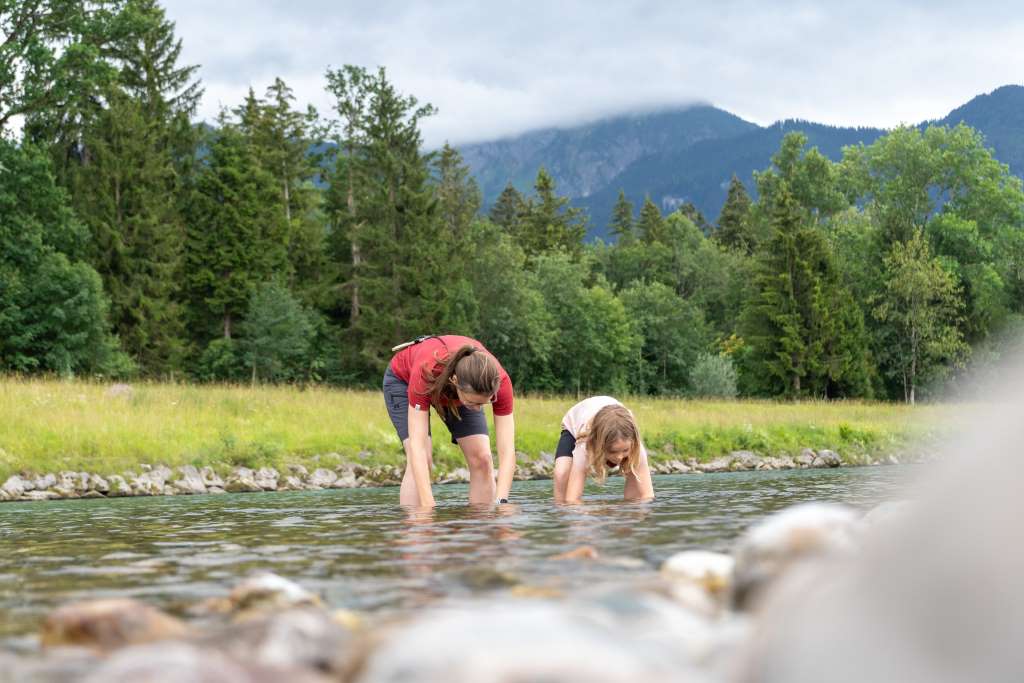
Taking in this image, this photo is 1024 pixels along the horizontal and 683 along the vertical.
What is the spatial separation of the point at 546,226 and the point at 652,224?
42.9 ft

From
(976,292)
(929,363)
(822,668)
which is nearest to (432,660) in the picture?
(822,668)

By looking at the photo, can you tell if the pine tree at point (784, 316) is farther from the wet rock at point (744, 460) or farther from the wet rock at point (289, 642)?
the wet rock at point (289, 642)

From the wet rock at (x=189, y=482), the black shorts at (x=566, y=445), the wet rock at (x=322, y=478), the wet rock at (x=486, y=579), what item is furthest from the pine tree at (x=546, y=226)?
the wet rock at (x=486, y=579)

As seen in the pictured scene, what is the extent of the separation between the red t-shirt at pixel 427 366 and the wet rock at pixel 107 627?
4.57 m

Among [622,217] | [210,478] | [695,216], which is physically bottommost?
[210,478]

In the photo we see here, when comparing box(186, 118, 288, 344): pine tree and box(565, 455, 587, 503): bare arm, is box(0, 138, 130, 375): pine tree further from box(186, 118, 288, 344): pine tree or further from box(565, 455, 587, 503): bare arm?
box(565, 455, 587, 503): bare arm

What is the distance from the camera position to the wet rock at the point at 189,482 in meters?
15.4

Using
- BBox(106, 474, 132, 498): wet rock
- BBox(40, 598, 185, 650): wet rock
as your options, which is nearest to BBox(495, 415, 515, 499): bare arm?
BBox(40, 598, 185, 650): wet rock

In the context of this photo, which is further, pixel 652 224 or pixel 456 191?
pixel 652 224

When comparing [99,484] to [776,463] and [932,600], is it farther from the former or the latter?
[776,463]

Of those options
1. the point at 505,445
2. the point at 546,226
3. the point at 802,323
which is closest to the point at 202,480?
the point at 505,445

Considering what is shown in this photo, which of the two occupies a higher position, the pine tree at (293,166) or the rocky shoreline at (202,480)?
the pine tree at (293,166)

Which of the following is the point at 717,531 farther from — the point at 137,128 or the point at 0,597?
the point at 137,128

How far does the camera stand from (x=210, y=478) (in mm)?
16141
